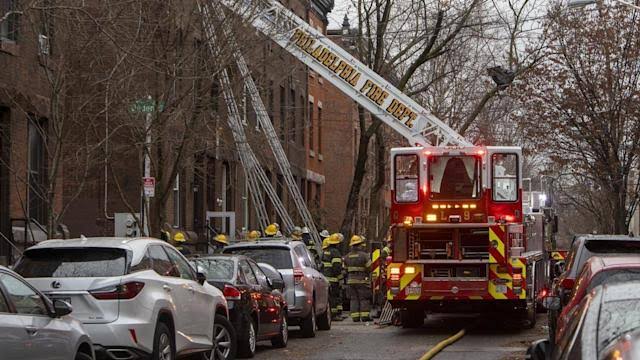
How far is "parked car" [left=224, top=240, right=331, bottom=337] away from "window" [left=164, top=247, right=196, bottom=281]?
4.71 meters

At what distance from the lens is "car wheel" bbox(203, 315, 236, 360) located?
1377cm

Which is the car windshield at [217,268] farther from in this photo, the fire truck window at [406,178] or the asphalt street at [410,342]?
the fire truck window at [406,178]

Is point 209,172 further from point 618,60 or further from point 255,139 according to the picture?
point 618,60

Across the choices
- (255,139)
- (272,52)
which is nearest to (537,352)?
(272,52)

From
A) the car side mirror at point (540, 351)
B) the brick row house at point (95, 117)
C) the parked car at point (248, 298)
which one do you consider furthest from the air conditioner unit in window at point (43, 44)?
the car side mirror at point (540, 351)

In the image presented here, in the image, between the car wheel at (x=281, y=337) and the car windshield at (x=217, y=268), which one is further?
the car wheel at (x=281, y=337)

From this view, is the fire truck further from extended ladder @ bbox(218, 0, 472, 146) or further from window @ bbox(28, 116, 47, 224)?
window @ bbox(28, 116, 47, 224)

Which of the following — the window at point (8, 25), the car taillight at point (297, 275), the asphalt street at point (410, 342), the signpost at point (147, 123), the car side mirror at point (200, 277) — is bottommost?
the asphalt street at point (410, 342)

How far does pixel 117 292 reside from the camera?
10.8 m

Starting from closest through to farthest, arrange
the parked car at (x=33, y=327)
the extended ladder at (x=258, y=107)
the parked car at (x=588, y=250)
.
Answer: the parked car at (x=33, y=327) → the parked car at (x=588, y=250) → the extended ladder at (x=258, y=107)

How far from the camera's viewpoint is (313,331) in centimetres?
1880

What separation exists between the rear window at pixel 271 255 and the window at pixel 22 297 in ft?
29.9

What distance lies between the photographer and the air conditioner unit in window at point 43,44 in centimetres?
1589

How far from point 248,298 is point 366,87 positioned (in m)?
10.2
